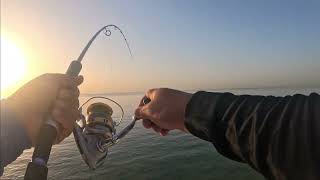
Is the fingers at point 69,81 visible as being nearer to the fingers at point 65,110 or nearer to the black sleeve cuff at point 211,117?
the fingers at point 65,110

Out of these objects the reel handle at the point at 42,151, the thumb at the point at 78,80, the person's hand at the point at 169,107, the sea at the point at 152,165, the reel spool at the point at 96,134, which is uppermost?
the person's hand at the point at 169,107

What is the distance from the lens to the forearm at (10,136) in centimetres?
218

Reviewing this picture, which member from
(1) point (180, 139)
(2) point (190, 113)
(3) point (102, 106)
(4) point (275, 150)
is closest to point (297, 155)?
(4) point (275, 150)

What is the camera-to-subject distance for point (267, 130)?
1097 mm

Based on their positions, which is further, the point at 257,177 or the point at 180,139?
the point at 180,139

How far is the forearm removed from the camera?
218 centimetres

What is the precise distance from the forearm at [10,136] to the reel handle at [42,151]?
12cm

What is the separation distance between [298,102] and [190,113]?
413 mm

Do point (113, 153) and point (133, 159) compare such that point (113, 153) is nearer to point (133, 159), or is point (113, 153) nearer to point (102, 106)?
point (133, 159)

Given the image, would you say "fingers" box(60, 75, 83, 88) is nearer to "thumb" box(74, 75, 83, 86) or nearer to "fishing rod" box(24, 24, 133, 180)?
"thumb" box(74, 75, 83, 86)

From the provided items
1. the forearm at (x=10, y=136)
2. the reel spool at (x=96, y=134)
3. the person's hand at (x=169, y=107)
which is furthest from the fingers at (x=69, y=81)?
the person's hand at (x=169, y=107)

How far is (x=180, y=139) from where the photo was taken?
98.5 feet

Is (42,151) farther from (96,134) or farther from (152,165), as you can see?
(152,165)

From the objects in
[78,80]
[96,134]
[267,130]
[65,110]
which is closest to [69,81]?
[78,80]
